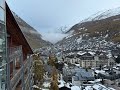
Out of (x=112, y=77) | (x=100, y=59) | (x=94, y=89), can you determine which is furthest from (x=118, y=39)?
(x=94, y=89)

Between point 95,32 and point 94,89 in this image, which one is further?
point 95,32

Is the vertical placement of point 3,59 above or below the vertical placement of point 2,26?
below

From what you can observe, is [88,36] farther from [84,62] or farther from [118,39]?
[84,62]

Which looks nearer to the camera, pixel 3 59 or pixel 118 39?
pixel 3 59

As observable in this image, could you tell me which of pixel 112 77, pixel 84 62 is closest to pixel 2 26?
pixel 112 77

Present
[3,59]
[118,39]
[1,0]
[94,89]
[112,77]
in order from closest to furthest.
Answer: [1,0]
[3,59]
[94,89]
[112,77]
[118,39]

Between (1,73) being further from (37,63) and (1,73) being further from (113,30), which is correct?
(113,30)

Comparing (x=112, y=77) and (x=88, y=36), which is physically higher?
(x=88, y=36)

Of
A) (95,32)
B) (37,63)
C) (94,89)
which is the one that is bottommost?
(94,89)

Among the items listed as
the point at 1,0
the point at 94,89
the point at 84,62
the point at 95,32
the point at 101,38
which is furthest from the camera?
the point at 95,32
